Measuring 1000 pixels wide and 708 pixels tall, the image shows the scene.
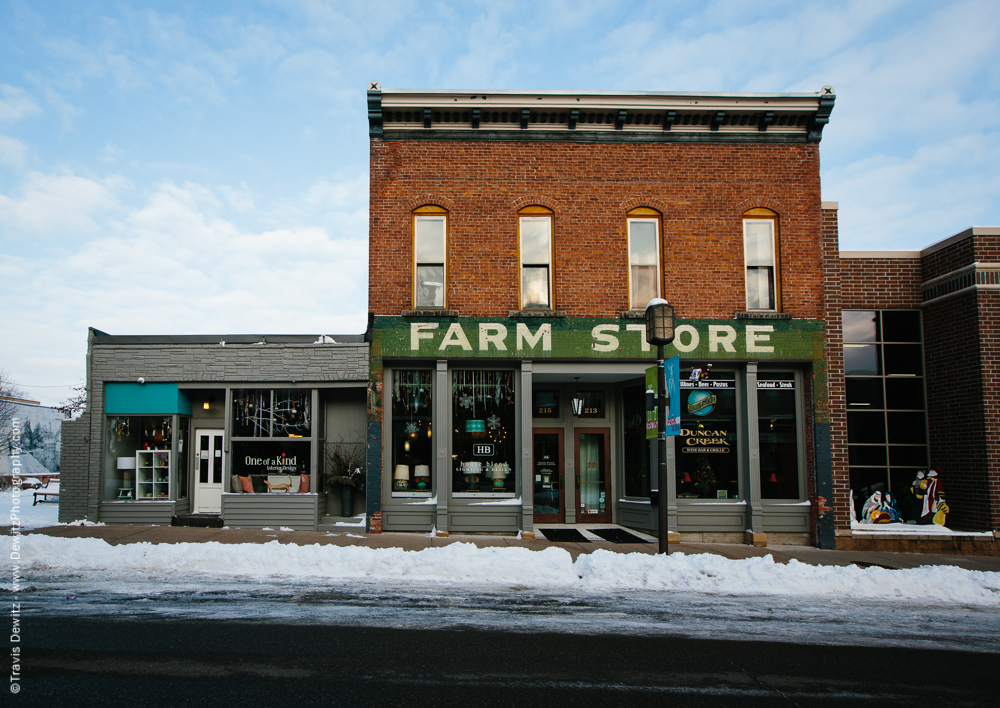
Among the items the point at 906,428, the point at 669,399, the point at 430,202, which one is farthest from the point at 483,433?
the point at 906,428

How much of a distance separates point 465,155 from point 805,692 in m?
10.8

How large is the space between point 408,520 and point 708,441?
633 centimetres

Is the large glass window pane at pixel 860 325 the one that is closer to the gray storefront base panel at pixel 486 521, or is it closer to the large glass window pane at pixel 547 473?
the large glass window pane at pixel 547 473

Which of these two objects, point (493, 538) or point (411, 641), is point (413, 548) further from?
point (411, 641)

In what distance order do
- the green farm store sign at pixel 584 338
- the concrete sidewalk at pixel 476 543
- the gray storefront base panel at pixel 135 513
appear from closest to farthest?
the concrete sidewalk at pixel 476 543, the green farm store sign at pixel 584 338, the gray storefront base panel at pixel 135 513

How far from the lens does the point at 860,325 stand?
552 inches

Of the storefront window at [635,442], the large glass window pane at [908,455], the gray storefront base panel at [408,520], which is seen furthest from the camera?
the large glass window pane at [908,455]

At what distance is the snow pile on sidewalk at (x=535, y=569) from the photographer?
8352 millimetres

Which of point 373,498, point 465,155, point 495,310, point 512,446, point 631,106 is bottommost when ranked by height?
point 373,498

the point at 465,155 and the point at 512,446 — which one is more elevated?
the point at 465,155

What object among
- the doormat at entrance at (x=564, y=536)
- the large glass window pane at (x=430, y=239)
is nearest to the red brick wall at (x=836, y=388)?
the doormat at entrance at (x=564, y=536)

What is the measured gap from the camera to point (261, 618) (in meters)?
6.62

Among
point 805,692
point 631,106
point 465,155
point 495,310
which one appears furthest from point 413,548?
point 631,106

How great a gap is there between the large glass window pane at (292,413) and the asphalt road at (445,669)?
671 cm
